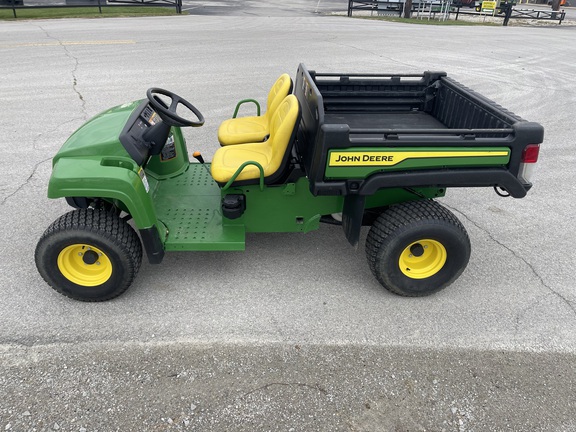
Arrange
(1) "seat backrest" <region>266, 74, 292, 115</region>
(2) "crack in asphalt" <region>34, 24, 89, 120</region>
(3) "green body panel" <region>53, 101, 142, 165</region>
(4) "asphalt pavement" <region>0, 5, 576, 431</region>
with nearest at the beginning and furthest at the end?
(4) "asphalt pavement" <region>0, 5, 576, 431</region> < (3) "green body panel" <region>53, 101, 142, 165</region> < (1) "seat backrest" <region>266, 74, 292, 115</region> < (2) "crack in asphalt" <region>34, 24, 89, 120</region>

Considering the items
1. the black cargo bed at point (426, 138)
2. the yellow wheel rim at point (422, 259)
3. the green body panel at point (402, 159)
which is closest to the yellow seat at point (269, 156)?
the black cargo bed at point (426, 138)

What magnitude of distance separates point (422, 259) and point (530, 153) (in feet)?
3.11

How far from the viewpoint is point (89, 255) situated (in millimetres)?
2938

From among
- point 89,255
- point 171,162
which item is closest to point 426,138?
point 171,162

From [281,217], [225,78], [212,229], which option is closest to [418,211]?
[281,217]

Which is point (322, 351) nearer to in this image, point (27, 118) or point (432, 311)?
point (432, 311)

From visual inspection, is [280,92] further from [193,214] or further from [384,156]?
[384,156]

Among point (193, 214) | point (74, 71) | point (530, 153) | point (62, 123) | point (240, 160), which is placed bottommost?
point (62, 123)

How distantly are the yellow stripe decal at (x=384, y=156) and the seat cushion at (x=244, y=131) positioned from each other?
128 cm

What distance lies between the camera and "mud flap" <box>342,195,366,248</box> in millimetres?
2943

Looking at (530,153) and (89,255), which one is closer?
(530,153)

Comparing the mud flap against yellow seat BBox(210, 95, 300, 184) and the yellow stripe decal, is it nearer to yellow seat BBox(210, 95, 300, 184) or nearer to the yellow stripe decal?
the yellow stripe decal

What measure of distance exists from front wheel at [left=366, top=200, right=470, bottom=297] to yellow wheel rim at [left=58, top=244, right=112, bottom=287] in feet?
5.70

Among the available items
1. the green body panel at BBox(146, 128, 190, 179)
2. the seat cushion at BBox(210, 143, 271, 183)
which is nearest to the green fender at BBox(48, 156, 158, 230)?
the seat cushion at BBox(210, 143, 271, 183)
